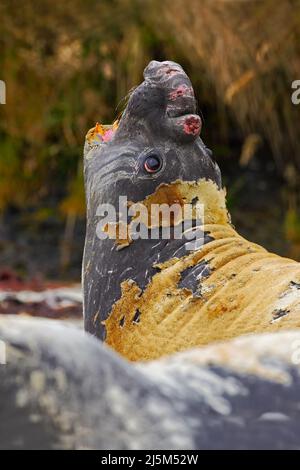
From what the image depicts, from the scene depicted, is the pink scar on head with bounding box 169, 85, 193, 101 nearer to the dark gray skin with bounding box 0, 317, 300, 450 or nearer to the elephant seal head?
the elephant seal head

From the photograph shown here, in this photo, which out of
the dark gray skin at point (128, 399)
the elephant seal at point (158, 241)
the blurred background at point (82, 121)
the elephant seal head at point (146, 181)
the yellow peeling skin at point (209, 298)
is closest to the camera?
the dark gray skin at point (128, 399)

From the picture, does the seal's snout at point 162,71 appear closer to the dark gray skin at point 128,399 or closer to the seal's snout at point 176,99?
the seal's snout at point 176,99

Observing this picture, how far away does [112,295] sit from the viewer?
276 cm

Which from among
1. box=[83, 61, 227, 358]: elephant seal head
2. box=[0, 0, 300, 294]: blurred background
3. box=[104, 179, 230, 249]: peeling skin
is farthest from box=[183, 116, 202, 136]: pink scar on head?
box=[0, 0, 300, 294]: blurred background

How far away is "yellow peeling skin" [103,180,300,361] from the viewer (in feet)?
7.68

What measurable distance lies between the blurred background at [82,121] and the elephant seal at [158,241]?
597cm

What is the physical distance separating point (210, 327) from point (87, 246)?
587 millimetres

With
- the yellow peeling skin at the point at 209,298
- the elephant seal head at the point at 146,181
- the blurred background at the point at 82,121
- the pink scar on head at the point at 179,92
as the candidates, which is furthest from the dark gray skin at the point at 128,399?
the blurred background at the point at 82,121

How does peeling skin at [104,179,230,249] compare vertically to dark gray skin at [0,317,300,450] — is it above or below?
above

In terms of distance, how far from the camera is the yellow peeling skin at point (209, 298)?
2340 mm

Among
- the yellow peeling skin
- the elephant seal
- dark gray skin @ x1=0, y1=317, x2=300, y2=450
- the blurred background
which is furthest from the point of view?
the blurred background

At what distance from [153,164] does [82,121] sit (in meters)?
7.06

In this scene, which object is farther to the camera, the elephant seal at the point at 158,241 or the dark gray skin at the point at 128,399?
the elephant seal at the point at 158,241

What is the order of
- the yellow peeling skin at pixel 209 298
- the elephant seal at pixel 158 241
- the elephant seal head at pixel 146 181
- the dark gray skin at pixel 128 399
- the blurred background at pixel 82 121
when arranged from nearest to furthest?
the dark gray skin at pixel 128 399 < the yellow peeling skin at pixel 209 298 < the elephant seal at pixel 158 241 < the elephant seal head at pixel 146 181 < the blurred background at pixel 82 121
